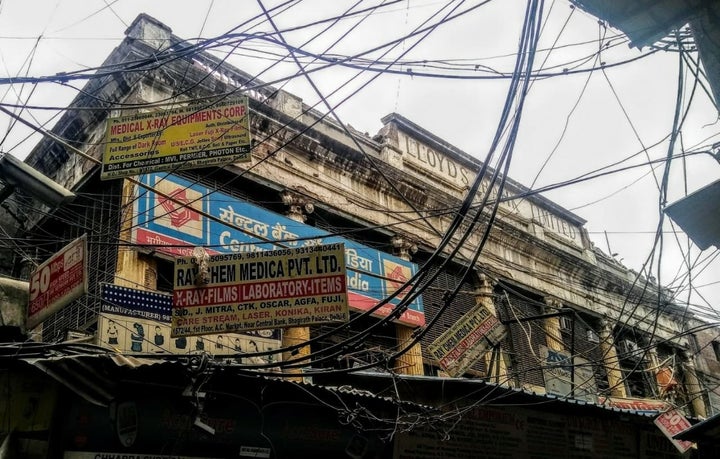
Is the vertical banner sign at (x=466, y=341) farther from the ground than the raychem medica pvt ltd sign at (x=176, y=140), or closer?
closer

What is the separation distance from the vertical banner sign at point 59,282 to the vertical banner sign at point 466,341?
4.93 meters

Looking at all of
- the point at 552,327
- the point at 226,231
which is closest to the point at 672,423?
the point at 552,327

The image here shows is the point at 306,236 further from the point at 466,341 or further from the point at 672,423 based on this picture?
the point at 672,423

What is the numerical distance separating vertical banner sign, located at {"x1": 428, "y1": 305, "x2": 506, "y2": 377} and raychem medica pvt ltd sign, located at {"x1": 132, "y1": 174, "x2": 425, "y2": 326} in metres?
1.10

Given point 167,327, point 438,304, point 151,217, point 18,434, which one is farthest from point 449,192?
point 18,434

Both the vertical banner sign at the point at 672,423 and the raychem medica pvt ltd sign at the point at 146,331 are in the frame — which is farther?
the vertical banner sign at the point at 672,423

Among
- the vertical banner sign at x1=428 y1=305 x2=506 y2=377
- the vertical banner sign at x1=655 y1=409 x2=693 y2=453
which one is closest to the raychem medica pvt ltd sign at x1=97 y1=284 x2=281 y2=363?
the vertical banner sign at x1=428 y1=305 x2=506 y2=377

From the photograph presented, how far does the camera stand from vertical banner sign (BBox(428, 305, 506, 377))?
28.7ft

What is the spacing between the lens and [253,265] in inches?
244

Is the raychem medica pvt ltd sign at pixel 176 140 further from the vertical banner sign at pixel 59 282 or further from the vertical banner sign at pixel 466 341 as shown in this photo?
the vertical banner sign at pixel 466 341

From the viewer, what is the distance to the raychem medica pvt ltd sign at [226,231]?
867 cm

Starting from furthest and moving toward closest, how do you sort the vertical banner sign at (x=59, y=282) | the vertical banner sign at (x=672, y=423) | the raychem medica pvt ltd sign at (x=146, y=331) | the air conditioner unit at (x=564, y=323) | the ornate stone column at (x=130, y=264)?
the air conditioner unit at (x=564, y=323) < the vertical banner sign at (x=672, y=423) < the ornate stone column at (x=130, y=264) < the raychem medica pvt ltd sign at (x=146, y=331) < the vertical banner sign at (x=59, y=282)

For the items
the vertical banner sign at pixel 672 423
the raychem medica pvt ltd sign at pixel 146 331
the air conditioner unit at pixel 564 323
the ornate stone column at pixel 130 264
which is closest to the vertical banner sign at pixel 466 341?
the raychem medica pvt ltd sign at pixel 146 331

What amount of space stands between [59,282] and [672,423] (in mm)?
8742
